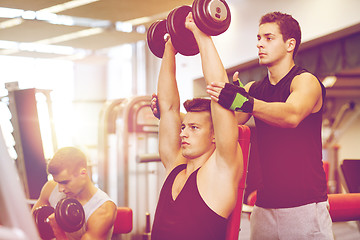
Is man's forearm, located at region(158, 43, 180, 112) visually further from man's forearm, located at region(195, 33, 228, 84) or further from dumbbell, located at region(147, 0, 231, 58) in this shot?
man's forearm, located at region(195, 33, 228, 84)

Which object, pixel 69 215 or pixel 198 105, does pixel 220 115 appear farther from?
pixel 69 215

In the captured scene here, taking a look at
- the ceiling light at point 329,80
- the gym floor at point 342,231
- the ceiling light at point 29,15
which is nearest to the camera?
the gym floor at point 342,231

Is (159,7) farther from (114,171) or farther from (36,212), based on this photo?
(36,212)

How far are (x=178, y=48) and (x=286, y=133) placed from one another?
511 mm

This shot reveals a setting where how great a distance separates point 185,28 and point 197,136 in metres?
0.39

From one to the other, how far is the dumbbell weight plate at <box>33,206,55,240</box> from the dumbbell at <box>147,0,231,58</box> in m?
1.06

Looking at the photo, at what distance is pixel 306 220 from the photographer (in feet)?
4.99

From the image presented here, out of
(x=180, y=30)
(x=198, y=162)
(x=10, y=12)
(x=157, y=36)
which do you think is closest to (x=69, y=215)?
(x=198, y=162)

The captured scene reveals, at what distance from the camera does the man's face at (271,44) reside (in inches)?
61.6

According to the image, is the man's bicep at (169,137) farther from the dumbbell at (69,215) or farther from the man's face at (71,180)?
the man's face at (71,180)

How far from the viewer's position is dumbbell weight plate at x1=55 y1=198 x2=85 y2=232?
1.87 meters

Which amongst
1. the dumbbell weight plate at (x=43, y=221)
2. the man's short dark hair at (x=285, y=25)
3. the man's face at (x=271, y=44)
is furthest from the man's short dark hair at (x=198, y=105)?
the dumbbell weight plate at (x=43, y=221)

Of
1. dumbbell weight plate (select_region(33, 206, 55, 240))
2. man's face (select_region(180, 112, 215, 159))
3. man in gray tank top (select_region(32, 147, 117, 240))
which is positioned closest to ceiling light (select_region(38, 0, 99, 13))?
man in gray tank top (select_region(32, 147, 117, 240))

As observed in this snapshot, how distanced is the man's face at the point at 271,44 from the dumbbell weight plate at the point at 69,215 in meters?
1.08
